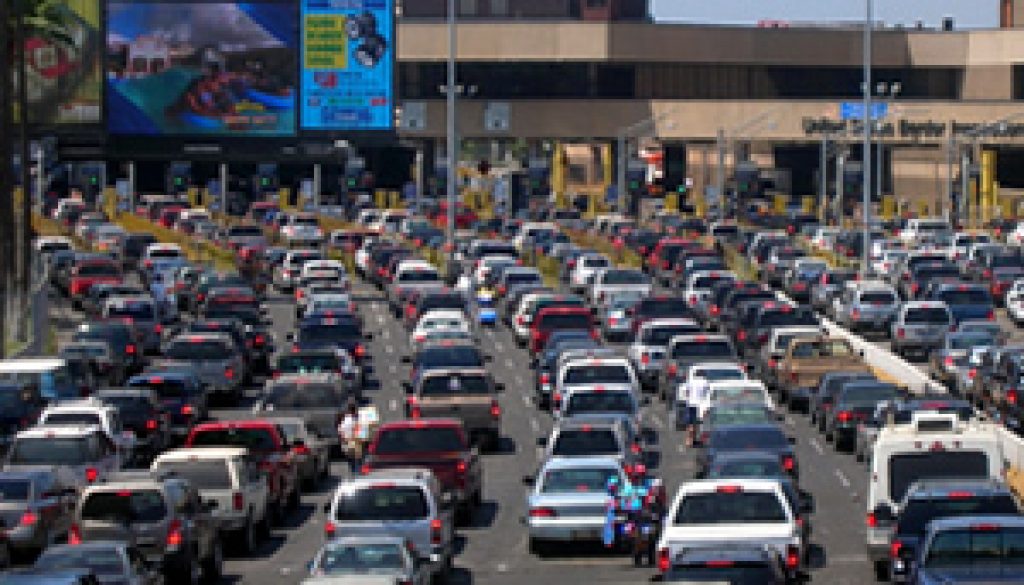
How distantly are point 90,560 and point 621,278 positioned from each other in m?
43.8

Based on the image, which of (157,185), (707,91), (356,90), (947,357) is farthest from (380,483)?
(707,91)

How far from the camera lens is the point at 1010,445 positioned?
3947 centimetres

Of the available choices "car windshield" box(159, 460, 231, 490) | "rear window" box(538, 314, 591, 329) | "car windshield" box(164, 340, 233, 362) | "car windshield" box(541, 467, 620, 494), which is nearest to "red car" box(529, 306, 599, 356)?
"rear window" box(538, 314, 591, 329)

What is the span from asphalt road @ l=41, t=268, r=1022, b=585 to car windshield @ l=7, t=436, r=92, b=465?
10.00 feet

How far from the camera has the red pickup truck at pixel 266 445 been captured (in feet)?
121

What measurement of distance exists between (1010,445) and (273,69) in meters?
70.5

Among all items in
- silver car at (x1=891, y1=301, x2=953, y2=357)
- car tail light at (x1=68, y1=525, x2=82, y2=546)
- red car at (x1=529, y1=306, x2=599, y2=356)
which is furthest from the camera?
red car at (x1=529, y1=306, x2=599, y2=356)

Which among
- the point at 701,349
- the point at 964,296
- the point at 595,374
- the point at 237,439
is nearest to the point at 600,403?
the point at 595,374

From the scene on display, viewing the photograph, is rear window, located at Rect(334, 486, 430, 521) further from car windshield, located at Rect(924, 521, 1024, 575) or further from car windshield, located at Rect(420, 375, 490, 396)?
car windshield, located at Rect(420, 375, 490, 396)

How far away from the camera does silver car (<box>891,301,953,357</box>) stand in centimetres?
5788

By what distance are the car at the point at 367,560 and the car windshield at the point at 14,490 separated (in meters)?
7.03

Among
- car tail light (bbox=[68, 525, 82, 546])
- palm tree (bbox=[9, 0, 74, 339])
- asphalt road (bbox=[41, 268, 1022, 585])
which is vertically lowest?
asphalt road (bbox=[41, 268, 1022, 585])

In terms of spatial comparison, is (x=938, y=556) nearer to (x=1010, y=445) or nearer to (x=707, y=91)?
(x=1010, y=445)

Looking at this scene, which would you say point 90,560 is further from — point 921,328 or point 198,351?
point 921,328
